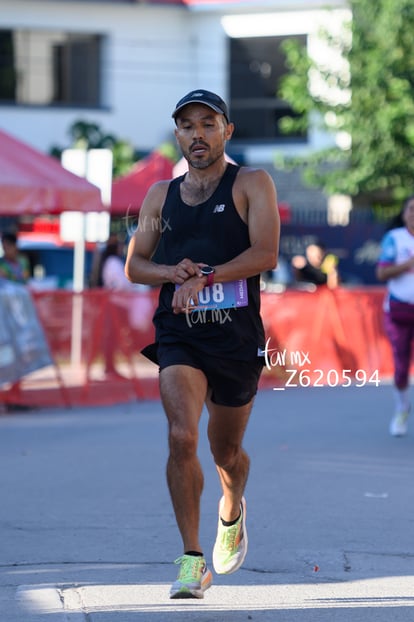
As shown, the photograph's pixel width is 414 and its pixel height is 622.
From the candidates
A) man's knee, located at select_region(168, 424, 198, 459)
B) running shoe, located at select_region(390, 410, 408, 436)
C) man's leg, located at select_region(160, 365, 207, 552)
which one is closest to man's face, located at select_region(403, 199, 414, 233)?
running shoe, located at select_region(390, 410, 408, 436)

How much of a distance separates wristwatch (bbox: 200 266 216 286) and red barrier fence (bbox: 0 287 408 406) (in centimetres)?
719

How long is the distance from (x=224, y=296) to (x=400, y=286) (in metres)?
5.31

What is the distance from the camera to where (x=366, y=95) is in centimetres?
2794

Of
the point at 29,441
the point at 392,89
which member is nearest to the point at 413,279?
the point at 29,441

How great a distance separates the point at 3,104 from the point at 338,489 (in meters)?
25.8

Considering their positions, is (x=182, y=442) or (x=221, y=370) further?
(x=221, y=370)

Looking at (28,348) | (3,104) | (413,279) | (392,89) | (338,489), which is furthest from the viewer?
(3,104)

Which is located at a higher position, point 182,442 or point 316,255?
point 182,442

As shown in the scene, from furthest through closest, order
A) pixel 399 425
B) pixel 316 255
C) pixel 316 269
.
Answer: pixel 316 255 → pixel 316 269 → pixel 399 425

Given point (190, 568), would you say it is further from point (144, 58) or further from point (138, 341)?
point (144, 58)

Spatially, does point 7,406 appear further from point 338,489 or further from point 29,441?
point 338,489

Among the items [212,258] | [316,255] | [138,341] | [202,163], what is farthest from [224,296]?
[316,255]

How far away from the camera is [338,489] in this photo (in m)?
8.62

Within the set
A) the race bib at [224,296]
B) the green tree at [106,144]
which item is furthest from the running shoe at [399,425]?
the green tree at [106,144]
